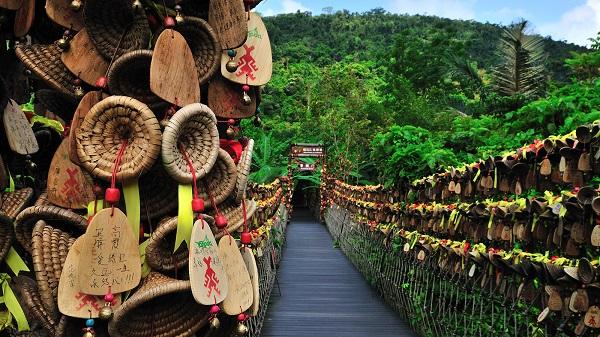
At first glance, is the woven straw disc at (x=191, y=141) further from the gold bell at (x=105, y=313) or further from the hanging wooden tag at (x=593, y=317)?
the hanging wooden tag at (x=593, y=317)

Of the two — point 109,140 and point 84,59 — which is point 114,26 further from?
point 109,140

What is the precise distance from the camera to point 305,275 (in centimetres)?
771

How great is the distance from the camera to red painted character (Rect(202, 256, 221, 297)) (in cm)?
127

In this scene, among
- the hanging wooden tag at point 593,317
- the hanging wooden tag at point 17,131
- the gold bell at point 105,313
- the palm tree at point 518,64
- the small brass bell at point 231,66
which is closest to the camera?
the gold bell at point 105,313

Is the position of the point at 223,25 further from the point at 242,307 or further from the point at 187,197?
the point at 242,307

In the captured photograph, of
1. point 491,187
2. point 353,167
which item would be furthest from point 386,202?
point 353,167

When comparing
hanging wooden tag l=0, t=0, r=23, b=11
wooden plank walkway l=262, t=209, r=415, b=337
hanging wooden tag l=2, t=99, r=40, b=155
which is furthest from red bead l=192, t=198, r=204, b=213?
wooden plank walkway l=262, t=209, r=415, b=337

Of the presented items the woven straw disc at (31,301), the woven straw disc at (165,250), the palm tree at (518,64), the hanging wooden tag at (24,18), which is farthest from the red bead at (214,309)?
the palm tree at (518,64)

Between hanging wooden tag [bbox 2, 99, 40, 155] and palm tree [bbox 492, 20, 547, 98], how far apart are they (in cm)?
1367

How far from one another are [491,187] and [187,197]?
2.04 metres

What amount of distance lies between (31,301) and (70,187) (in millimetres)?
255

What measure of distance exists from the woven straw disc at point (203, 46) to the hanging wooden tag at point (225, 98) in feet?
0.16

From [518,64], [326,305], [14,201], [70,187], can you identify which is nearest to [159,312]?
[70,187]

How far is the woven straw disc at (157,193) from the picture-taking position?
135cm
